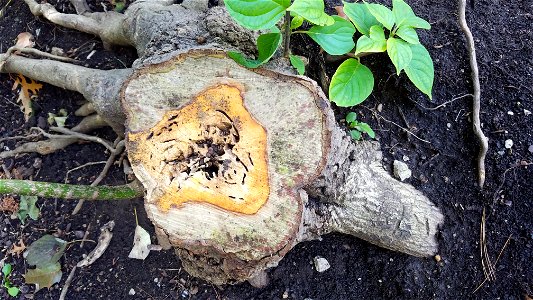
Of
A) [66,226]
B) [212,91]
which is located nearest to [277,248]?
[212,91]

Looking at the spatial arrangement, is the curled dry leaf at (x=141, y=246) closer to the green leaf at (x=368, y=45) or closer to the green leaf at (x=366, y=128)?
the green leaf at (x=366, y=128)

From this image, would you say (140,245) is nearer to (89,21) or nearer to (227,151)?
(227,151)

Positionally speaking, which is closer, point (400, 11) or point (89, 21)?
point (400, 11)

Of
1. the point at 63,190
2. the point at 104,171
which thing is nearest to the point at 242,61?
the point at 63,190

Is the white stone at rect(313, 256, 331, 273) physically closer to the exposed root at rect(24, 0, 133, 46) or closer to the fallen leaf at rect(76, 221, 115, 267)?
the fallen leaf at rect(76, 221, 115, 267)

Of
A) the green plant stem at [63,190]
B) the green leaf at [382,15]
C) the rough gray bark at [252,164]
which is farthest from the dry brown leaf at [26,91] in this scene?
the green leaf at [382,15]

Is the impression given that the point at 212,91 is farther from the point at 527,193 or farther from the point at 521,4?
the point at 521,4
